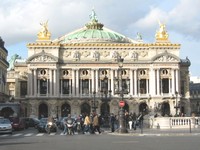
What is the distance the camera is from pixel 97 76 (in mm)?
132125

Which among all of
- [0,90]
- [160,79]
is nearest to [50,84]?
[0,90]

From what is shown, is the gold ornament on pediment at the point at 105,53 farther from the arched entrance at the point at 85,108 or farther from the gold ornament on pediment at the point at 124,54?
the arched entrance at the point at 85,108

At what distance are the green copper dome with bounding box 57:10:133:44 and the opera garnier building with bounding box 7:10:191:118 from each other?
23.3ft

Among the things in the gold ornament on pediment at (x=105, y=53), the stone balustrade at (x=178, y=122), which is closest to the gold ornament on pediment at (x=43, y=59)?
the gold ornament on pediment at (x=105, y=53)

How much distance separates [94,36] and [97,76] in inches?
694

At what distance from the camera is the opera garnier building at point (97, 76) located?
129250 millimetres

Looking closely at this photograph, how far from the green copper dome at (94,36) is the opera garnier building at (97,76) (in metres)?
7.11

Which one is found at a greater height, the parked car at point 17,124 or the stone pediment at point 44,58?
the stone pediment at point 44,58

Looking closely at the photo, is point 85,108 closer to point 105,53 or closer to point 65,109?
point 65,109

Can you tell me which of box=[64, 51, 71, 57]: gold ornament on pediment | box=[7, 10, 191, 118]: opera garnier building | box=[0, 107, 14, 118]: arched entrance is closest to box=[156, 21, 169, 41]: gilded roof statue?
box=[7, 10, 191, 118]: opera garnier building

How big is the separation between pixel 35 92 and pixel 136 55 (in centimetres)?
2907

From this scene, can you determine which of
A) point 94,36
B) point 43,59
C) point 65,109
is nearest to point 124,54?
point 94,36

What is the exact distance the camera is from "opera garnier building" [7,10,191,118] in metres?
129

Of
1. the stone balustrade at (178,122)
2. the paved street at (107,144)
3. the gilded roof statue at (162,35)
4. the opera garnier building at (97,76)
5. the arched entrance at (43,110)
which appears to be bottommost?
the paved street at (107,144)
